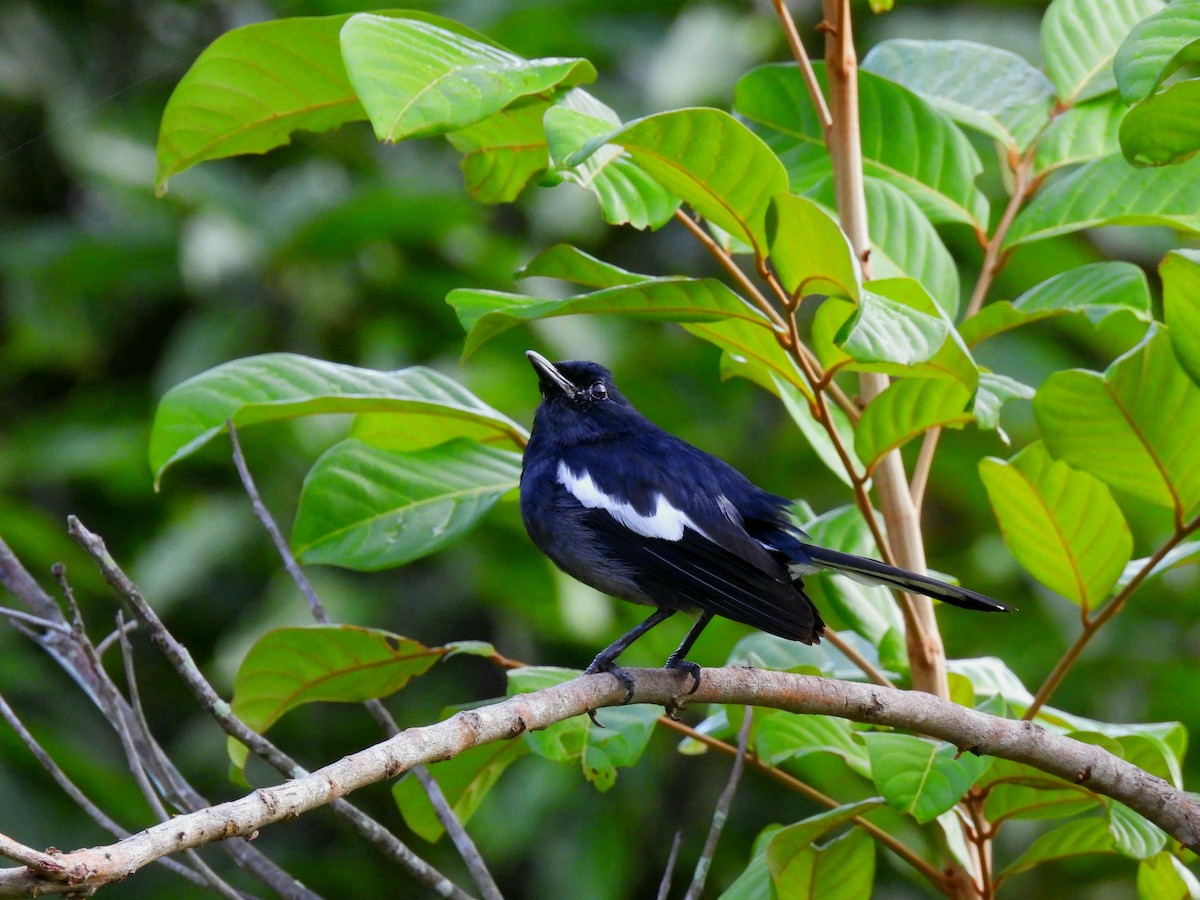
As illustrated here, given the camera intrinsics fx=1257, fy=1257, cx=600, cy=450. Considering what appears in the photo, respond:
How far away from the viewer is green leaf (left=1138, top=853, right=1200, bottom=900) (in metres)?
2.08

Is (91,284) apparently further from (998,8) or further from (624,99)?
(998,8)

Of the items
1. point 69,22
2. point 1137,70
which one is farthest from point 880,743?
point 69,22

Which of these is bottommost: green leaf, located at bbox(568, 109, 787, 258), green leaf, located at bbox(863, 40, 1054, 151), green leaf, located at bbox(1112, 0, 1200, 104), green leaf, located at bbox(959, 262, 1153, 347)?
green leaf, located at bbox(959, 262, 1153, 347)

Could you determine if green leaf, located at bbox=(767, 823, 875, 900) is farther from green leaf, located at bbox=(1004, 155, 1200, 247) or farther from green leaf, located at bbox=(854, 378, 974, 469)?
green leaf, located at bbox=(1004, 155, 1200, 247)

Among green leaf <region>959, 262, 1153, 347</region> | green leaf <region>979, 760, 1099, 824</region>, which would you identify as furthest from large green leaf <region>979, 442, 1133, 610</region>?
green leaf <region>979, 760, 1099, 824</region>

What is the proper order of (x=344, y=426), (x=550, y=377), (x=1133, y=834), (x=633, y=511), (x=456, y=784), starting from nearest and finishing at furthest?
(x=1133, y=834) → (x=456, y=784) → (x=633, y=511) → (x=550, y=377) → (x=344, y=426)

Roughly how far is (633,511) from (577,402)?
55 cm

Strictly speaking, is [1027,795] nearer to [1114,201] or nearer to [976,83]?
[1114,201]

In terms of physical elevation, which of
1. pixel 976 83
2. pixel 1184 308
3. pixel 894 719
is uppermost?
pixel 976 83

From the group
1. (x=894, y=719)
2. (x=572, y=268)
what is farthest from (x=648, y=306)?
(x=894, y=719)

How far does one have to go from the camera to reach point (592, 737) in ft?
6.77

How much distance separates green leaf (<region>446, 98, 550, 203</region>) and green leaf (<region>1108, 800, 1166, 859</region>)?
4.56 ft

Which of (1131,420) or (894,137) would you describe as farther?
(894,137)

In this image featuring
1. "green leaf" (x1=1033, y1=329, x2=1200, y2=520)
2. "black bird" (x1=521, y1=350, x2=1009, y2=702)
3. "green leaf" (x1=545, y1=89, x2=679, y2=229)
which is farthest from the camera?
"black bird" (x1=521, y1=350, x2=1009, y2=702)
